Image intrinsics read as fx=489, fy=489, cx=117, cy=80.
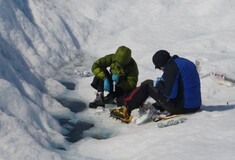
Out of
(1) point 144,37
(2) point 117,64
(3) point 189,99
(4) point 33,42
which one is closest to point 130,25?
(1) point 144,37

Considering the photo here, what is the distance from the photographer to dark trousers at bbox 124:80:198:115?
27.4 feet

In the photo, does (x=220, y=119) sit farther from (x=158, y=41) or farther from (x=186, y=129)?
(x=158, y=41)

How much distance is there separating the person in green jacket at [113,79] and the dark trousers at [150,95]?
78cm

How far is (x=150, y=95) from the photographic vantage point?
870 cm

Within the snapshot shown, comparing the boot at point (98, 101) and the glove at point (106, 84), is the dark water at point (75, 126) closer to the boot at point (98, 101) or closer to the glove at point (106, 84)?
the boot at point (98, 101)

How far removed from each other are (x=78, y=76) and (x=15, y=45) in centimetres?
159

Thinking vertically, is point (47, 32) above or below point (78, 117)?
above

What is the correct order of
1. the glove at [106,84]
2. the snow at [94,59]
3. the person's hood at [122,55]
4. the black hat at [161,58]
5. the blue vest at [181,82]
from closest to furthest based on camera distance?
the snow at [94,59] < the blue vest at [181,82] < the black hat at [161,58] < the person's hood at [122,55] < the glove at [106,84]

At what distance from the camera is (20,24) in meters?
11.6

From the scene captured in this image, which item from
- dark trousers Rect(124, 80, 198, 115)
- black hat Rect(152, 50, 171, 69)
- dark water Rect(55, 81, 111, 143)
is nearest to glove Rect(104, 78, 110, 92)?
dark water Rect(55, 81, 111, 143)

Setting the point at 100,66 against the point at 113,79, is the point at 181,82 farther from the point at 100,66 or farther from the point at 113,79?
the point at 100,66

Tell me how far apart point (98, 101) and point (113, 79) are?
0.52 metres

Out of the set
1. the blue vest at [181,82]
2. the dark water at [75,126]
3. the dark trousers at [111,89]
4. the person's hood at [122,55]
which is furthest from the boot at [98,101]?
the blue vest at [181,82]

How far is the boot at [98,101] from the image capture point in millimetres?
9570
